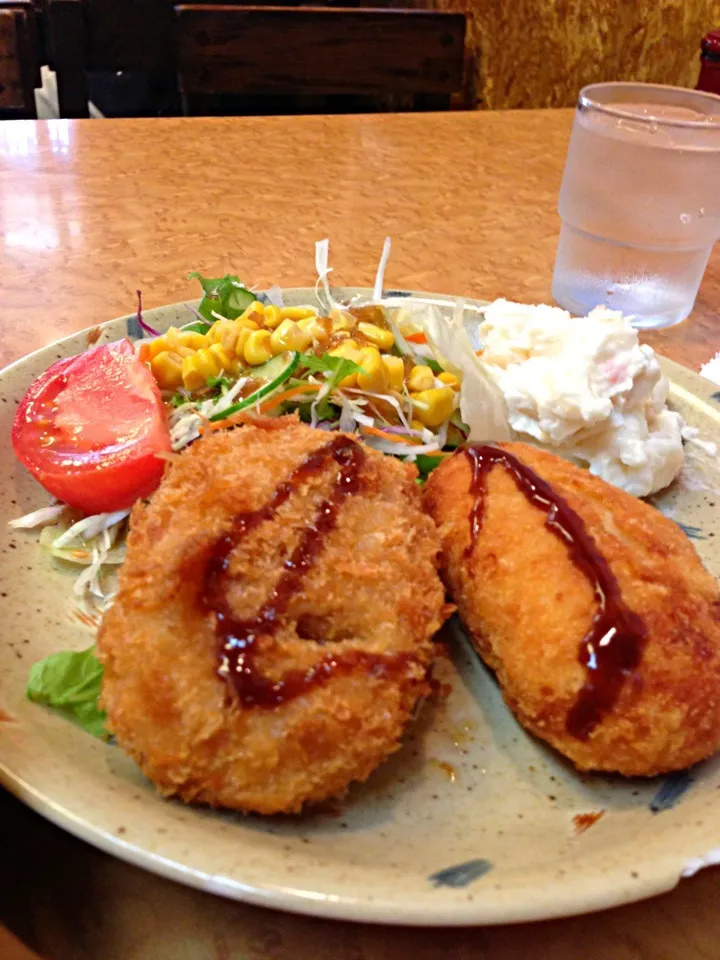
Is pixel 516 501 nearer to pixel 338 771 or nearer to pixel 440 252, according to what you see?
pixel 338 771

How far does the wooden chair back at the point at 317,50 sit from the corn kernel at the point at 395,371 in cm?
407

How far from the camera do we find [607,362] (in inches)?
72.5

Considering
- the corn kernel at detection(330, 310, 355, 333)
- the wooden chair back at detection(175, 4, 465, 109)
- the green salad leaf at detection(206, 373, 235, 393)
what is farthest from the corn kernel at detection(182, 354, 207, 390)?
the wooden chair back at detection(175, 4, 465, 109)

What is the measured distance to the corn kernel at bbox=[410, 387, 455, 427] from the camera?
194cm

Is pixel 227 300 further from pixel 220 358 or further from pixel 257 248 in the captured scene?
pixel 257 248

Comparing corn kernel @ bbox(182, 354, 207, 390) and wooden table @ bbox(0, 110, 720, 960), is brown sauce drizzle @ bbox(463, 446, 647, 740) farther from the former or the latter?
corn kernel @ bbox(182, 354, 207, 390)

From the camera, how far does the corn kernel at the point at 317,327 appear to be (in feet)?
6.43

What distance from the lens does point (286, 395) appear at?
185 centimetres

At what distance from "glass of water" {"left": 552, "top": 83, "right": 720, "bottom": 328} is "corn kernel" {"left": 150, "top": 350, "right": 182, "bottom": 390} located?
141 cm

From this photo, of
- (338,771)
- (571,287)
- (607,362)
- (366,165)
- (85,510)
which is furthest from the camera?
(366,165)

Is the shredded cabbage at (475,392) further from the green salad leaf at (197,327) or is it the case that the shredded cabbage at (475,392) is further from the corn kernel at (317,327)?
the green salad leaf at (197,327)

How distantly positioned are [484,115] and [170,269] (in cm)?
258

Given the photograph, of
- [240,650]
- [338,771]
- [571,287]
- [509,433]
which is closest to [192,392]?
[509,433]

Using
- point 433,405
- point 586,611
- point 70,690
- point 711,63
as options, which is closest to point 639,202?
point 433,405
